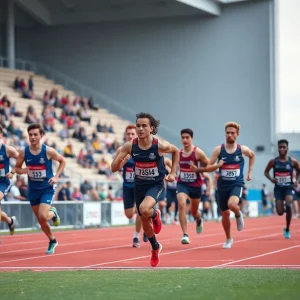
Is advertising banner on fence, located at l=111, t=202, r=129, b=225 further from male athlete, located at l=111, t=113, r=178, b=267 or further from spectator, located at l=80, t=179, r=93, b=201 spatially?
male athlete, located at l=111, t=113, r=178, b=267

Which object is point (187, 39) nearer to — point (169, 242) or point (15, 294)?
point (169, 242)

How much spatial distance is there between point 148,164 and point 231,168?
4420mm

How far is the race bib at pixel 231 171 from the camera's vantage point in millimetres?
16828

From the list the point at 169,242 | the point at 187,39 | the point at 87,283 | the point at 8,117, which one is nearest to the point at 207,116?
the point at 187,39

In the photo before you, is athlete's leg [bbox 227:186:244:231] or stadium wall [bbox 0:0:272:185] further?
stadium wall [bbox 0:0:272:185]

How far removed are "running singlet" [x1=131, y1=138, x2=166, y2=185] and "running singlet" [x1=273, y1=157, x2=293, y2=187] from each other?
7.79 meters

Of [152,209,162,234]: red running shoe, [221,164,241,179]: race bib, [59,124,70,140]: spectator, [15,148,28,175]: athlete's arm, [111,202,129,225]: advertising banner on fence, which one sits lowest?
[111,202,129,225]: advertising banner on fence

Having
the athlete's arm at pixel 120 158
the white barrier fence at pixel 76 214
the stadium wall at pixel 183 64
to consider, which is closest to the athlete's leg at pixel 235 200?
the athlete's arm at pixel 120 158

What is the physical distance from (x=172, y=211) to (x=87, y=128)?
1034 centimetres

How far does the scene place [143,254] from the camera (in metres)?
15.6

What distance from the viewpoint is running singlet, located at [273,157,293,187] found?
2019cm

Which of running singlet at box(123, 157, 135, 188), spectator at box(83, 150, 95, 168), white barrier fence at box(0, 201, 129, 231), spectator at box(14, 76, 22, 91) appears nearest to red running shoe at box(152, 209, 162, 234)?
running singlet at box(123, 157, 135, 188)

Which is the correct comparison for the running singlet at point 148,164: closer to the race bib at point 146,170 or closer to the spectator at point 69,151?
the race bib at point 146,170

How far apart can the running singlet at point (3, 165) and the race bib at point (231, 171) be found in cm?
406
